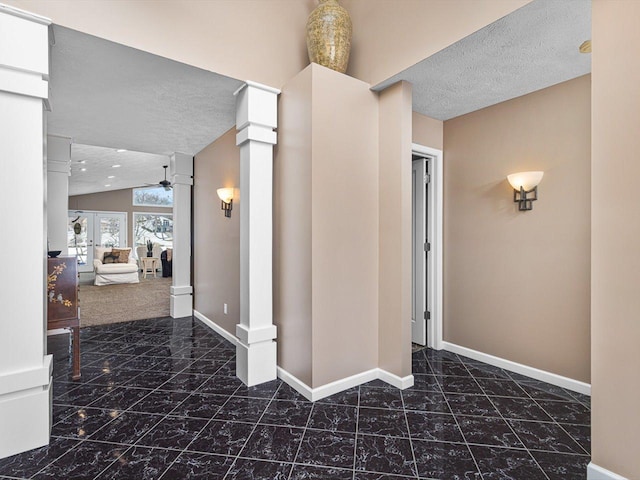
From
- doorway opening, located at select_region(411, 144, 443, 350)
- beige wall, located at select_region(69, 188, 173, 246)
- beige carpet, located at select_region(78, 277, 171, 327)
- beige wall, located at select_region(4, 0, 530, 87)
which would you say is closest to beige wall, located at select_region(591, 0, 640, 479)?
beige wall, located at select_region(4, 0, 530, 87)

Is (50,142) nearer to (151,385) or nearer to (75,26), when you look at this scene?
(75,26)

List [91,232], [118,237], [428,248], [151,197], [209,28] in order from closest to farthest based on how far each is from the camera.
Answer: [209,28], [428,248], [91,232], [118,237], [151,197]

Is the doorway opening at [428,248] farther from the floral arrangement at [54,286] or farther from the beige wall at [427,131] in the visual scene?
the floral arrangement at [54,286]

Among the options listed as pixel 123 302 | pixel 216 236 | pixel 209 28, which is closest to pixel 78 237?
pixel 123 302

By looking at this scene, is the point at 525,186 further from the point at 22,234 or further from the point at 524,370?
the point at 22,234

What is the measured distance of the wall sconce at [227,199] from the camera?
13.2 feet

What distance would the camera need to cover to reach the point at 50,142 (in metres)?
4.30

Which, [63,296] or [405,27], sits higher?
[405,27]

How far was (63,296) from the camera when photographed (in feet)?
9.77

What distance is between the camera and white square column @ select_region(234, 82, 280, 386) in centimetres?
285

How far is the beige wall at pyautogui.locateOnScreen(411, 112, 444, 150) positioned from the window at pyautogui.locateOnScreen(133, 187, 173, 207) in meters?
11.5

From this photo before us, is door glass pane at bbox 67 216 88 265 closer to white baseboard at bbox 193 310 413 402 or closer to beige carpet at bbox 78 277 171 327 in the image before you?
beige carpet at bbox 78 277 171 327

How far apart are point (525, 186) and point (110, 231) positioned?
44.6 feet

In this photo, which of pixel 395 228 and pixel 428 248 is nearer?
pixel 395 228
